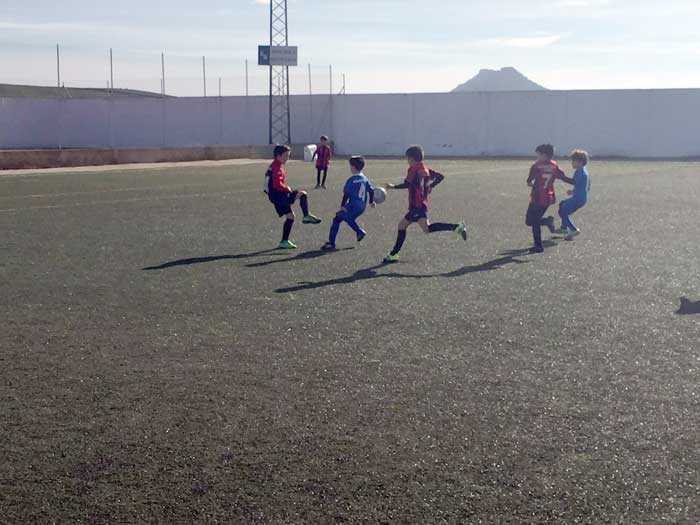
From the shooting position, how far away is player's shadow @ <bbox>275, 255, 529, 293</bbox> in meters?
10.3

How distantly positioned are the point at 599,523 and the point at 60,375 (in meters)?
3.83

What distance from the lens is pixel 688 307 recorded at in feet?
29.4

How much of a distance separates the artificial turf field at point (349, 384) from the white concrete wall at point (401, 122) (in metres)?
39.8

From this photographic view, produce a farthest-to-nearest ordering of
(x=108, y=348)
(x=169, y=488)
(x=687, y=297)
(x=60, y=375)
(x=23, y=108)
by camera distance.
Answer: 1. (x=23, y=108)
2. (x=687, y=297)
3. (x=108, y=348)
4. (x=60, y=375)
5. (x=169, y=488)

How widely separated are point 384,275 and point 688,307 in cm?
339

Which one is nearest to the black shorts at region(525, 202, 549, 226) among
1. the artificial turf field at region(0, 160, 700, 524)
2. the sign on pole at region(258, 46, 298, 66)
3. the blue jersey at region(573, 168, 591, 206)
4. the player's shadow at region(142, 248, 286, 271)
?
A: the artificial turf field at region(0, 160, 700, 524)

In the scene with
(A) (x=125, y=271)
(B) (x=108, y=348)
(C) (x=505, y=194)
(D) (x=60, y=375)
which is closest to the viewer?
(D) (x=60, y=375)

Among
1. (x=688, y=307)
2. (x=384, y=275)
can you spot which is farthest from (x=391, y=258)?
(x=688, y=307)

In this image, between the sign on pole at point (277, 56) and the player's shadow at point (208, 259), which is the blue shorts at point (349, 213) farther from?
the sign on pole at point (277, 56)

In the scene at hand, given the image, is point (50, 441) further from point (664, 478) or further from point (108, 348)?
point (664, 478)

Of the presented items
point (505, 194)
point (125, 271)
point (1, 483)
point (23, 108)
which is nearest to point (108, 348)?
point (1, 483)

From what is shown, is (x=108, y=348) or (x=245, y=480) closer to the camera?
(x=245, y=480)

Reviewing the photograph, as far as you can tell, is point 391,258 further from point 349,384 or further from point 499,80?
point 499,80

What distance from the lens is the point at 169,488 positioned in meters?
4.55
